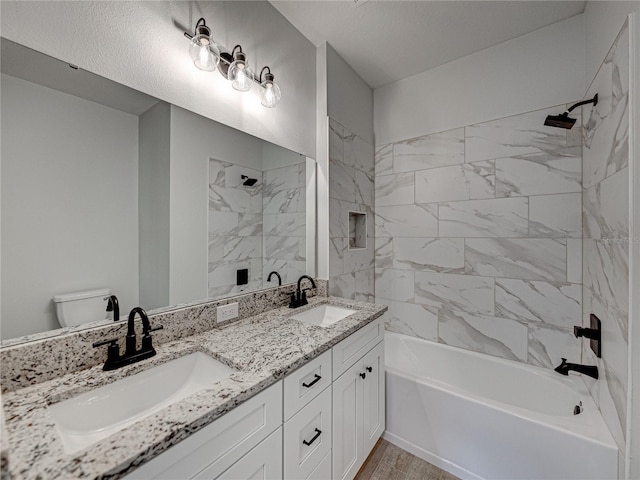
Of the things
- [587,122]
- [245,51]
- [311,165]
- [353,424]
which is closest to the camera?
[353,424]

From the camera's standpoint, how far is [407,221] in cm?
250

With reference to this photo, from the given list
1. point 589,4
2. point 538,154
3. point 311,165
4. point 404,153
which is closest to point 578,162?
point 538,154

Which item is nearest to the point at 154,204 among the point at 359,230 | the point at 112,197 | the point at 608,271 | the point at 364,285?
the point at 112,197

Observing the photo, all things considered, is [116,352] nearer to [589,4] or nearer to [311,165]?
[311,165]

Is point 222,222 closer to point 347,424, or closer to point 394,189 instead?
point 347,424

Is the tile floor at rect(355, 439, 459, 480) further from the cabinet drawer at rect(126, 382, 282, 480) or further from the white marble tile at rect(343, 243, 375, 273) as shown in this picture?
the white marble tile at rect(343, 243, 375, 273)

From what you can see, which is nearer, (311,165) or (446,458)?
(446,458)

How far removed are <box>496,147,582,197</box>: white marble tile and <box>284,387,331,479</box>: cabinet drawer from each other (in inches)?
77.1

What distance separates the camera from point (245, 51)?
156 centimetres

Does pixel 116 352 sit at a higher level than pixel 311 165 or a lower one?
lower

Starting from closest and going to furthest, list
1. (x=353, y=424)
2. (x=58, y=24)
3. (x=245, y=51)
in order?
(x=58, y=24) → (x=353, y=424) → (x=245, y=51)

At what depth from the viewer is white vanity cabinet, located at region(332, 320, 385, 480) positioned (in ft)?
4.33

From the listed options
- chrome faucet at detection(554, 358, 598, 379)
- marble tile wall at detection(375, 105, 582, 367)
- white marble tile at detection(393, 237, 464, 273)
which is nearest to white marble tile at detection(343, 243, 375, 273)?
marble tile wall at detection(375, 105, 582, 367)

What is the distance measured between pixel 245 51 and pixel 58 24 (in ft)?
2.87
